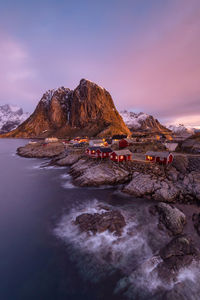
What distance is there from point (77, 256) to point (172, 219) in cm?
1125

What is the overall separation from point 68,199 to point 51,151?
150 ft

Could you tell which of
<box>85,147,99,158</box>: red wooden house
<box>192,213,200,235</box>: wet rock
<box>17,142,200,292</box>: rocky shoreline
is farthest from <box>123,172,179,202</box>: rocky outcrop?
<box>85,147,99,158</box>: red wooden house

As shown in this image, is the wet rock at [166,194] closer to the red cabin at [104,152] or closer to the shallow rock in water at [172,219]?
the shallow rock in water at [172,219]

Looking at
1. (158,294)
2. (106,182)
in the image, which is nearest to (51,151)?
(106,182)

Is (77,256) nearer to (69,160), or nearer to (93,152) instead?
(93,152)

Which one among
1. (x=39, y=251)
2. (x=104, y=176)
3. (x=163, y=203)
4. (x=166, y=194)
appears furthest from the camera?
(x=104, y=176)

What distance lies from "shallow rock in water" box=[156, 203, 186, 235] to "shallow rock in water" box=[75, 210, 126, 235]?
4989mm

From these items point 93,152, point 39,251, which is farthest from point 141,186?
point 93,152

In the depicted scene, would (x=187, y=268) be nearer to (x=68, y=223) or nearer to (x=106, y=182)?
(x=68, y=223)

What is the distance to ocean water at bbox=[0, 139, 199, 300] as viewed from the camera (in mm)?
10219

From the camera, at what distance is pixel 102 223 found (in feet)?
51.0

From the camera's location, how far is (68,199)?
24.1 m

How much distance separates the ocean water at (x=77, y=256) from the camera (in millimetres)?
10219

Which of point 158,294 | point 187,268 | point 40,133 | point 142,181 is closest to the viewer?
point 158,294
